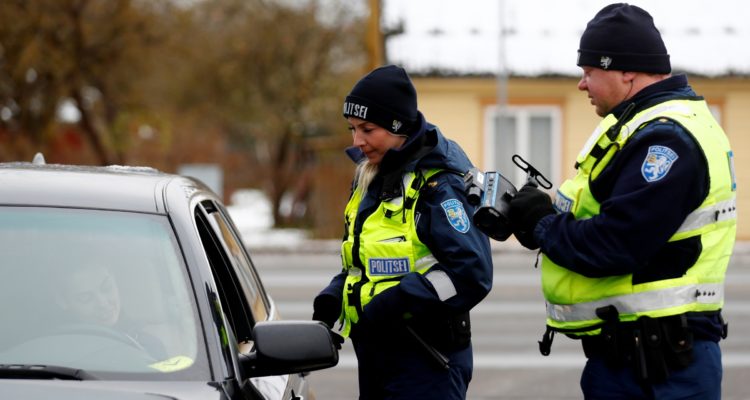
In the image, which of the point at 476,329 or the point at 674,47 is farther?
the point at 674,47

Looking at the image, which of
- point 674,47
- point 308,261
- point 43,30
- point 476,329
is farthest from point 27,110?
point 476,329

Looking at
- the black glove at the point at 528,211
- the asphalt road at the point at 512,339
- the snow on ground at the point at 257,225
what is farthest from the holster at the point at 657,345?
the snow on ground at the point at 257,225

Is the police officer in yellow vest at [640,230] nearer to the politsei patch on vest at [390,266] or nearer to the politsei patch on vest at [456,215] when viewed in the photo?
the politsei patch on vest at [456,215]

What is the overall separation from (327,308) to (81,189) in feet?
3.81

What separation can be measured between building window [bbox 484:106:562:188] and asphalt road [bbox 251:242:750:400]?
5786 millimetres

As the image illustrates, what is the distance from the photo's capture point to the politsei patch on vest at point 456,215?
13.3 feet

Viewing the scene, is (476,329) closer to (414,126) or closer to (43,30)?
(414,126)

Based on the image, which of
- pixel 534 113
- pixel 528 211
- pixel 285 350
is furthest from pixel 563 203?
pixel 534 113

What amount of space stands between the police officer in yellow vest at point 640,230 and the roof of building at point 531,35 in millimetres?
20192

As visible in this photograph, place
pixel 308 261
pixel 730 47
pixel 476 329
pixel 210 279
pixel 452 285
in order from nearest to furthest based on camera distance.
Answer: pixel 210 279 → pixel 452 285 → pixel 476 329 → pixel 308 261 → pixel 730 47

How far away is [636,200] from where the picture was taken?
3480 millimetres

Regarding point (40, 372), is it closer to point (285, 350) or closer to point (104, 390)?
point (104, 390)

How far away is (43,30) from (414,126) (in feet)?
75.0

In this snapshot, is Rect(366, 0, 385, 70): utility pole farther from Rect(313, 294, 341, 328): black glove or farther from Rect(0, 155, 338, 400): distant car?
Rect(0, 155, 338, 400): distant car
